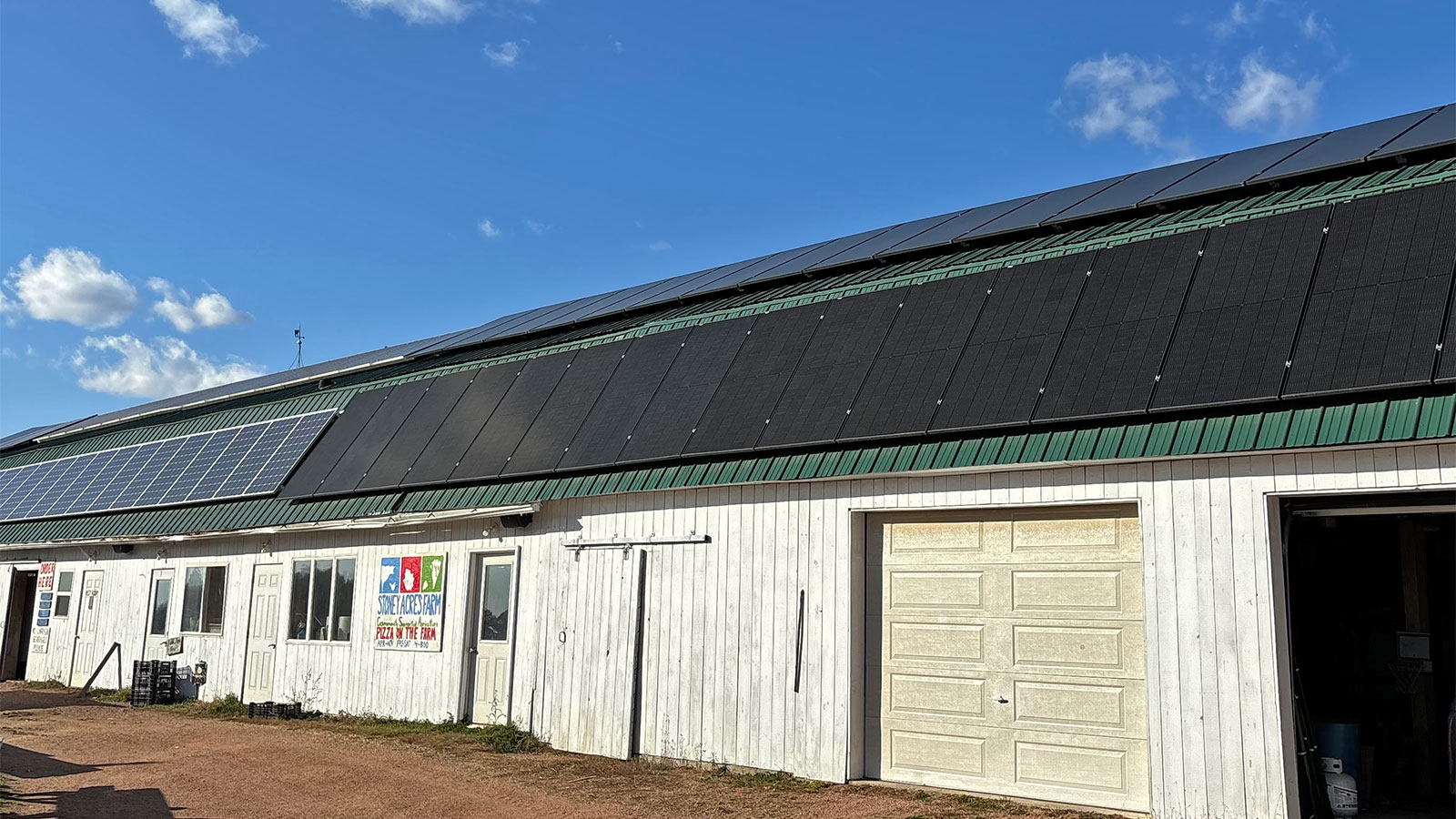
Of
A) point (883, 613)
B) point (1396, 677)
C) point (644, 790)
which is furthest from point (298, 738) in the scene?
point (1396, 677)

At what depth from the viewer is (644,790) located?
1084 cm

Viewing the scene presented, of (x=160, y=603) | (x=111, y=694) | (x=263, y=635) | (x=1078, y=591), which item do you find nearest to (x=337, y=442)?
(x=263, y=635)

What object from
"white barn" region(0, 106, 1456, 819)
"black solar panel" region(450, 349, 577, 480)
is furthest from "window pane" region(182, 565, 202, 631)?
"black solar panel" region(450, 349, 577, 480)

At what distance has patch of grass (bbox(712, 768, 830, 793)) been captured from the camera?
10672mm

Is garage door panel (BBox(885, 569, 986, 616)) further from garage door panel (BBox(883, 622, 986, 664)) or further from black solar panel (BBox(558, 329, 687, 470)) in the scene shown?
black solar panel (BBox(558, 329, 687, 470))

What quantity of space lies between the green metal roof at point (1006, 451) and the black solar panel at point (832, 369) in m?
0.29

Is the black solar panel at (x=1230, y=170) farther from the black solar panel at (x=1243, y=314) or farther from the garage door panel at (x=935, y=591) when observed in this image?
the garage door panel at (x=935, y=591)

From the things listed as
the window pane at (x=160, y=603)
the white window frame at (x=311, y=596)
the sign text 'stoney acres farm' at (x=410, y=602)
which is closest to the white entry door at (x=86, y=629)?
the window pane at (x=160, y=603)

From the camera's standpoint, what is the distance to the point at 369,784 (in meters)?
11.1

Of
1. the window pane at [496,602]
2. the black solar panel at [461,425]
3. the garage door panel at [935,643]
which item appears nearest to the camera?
the garage door panel at [935,643]

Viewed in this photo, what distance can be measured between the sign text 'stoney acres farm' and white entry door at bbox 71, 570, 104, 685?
878cm

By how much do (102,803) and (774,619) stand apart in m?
6.43

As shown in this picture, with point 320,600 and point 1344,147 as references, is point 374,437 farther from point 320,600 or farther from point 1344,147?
point 1344,147

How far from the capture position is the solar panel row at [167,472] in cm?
1969
